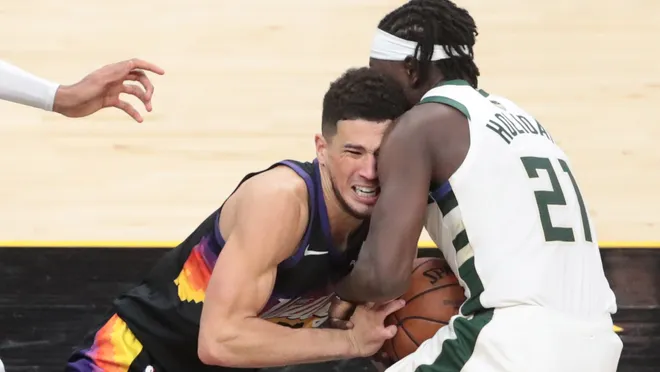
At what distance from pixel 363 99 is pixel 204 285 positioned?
0.71m

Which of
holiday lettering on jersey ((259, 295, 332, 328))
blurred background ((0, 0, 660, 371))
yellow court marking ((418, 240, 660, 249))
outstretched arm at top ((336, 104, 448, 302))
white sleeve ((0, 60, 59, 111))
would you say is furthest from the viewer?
yellow court marking ((418, 240, 660, 249))

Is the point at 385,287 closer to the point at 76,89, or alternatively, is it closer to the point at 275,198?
the point at 275,198

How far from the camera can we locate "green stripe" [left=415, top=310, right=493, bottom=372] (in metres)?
2.37

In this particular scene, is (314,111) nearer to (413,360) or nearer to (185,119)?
(185,119)

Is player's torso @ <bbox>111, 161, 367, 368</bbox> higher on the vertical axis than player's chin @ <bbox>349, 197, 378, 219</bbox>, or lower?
lower

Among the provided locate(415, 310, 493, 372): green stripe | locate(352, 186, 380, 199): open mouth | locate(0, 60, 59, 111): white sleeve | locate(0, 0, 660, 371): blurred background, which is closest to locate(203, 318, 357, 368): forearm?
locate(415, 310, 493, 372): green stripe

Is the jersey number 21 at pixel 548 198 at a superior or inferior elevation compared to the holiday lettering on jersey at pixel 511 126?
inferior

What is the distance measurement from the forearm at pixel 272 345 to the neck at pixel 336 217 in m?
0.27

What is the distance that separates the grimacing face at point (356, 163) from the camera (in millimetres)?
2518

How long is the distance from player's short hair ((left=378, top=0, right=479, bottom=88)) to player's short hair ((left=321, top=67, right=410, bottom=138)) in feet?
0.44

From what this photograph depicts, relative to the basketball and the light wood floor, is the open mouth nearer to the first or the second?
the basketball

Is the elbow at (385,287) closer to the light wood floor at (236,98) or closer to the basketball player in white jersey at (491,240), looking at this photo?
the basketball player in white jersey at (491,240)

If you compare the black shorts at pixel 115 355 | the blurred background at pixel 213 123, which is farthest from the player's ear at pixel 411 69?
the blurred background at pixel 213 123

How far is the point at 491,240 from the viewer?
2.37m
